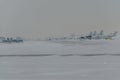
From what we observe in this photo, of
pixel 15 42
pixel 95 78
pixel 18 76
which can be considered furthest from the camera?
pixel 15 42

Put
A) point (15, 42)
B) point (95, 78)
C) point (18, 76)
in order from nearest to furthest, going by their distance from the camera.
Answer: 1. point (95, 78)
2. point (18, 76)
3. point (15, 42)

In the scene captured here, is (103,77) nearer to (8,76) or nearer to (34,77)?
(34,77)

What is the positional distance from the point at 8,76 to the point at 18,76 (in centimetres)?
19

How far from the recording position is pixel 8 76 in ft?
15.8

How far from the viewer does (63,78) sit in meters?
4.49

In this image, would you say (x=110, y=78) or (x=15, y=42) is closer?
(x=110, y=78)

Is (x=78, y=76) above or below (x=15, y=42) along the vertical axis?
above

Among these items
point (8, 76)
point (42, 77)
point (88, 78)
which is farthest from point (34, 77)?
point (88, 78)

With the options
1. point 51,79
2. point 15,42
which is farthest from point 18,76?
point 15,42

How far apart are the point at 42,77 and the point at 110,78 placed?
1178 mm

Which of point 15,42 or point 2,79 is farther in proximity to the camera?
point 15,42

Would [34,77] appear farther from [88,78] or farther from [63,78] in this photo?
[88,78]

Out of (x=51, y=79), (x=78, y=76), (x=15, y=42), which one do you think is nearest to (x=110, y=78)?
(x=78, y=76)

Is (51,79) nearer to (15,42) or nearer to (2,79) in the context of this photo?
(2,79)
